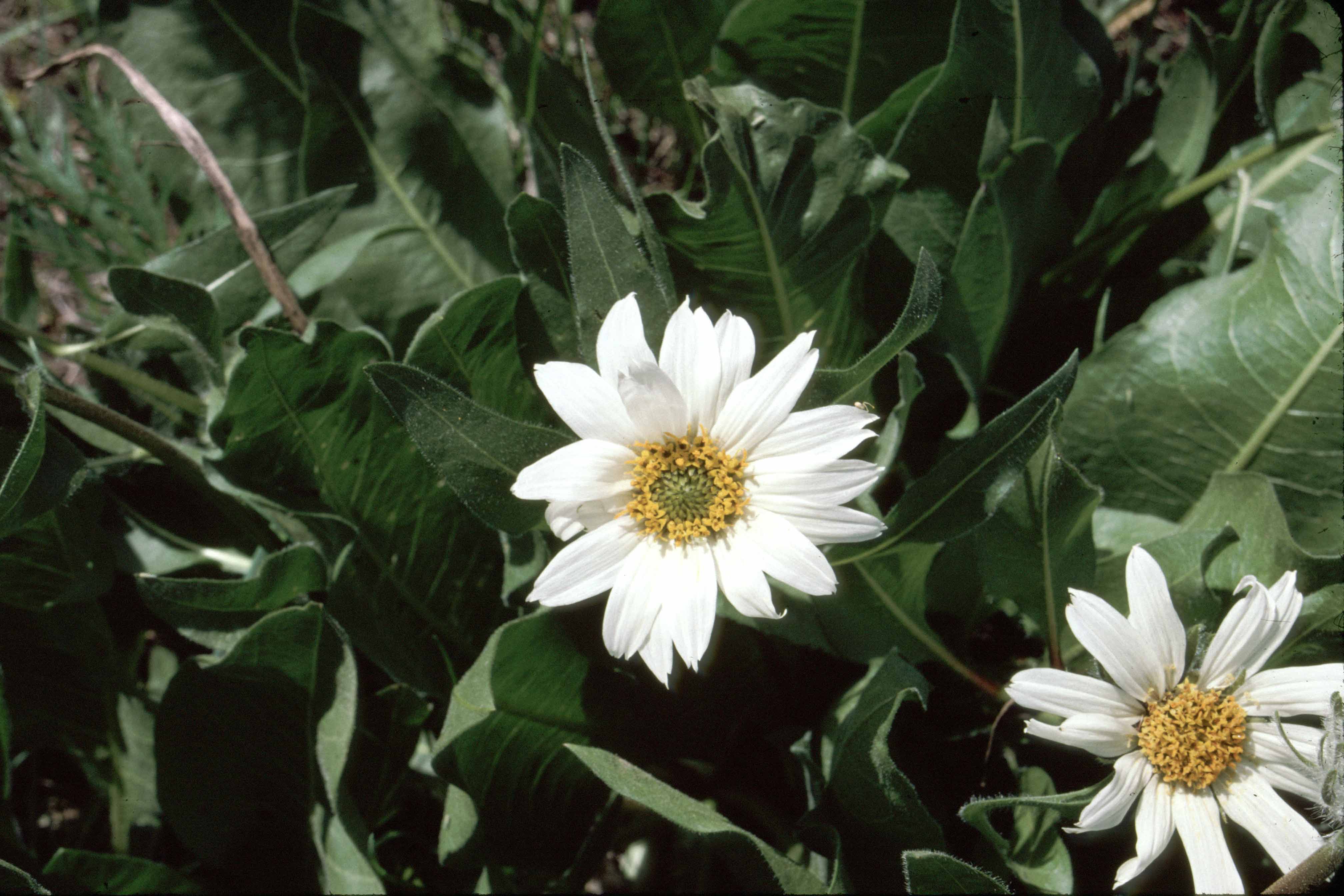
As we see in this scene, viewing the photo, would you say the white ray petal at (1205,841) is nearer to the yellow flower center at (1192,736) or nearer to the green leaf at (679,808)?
the yellow flower center at (1192,736)

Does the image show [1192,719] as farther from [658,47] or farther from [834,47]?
[658,47]

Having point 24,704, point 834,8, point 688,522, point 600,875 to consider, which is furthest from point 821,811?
point 24,704

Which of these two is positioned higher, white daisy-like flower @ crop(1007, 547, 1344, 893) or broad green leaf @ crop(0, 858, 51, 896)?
white daisy-like flower @ crop(1007, 547, 1344, 893)

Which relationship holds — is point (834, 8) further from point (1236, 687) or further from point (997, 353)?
point (1236, 687)

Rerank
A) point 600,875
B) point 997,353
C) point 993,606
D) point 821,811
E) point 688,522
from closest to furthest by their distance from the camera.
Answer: point 688,522
point 821,811
point 993,606
point 997,353
point 600,875

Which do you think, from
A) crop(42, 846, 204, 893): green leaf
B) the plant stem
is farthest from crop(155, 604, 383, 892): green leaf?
the plant stem

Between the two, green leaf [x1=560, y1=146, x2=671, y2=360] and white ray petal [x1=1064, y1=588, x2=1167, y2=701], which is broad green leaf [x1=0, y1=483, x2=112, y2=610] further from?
white ray petal [x1=1064, y1=588, x2=1167, y2=701]

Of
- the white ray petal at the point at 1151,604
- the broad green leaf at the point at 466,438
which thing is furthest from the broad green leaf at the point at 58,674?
the white ray petal at the point at 1151,604
